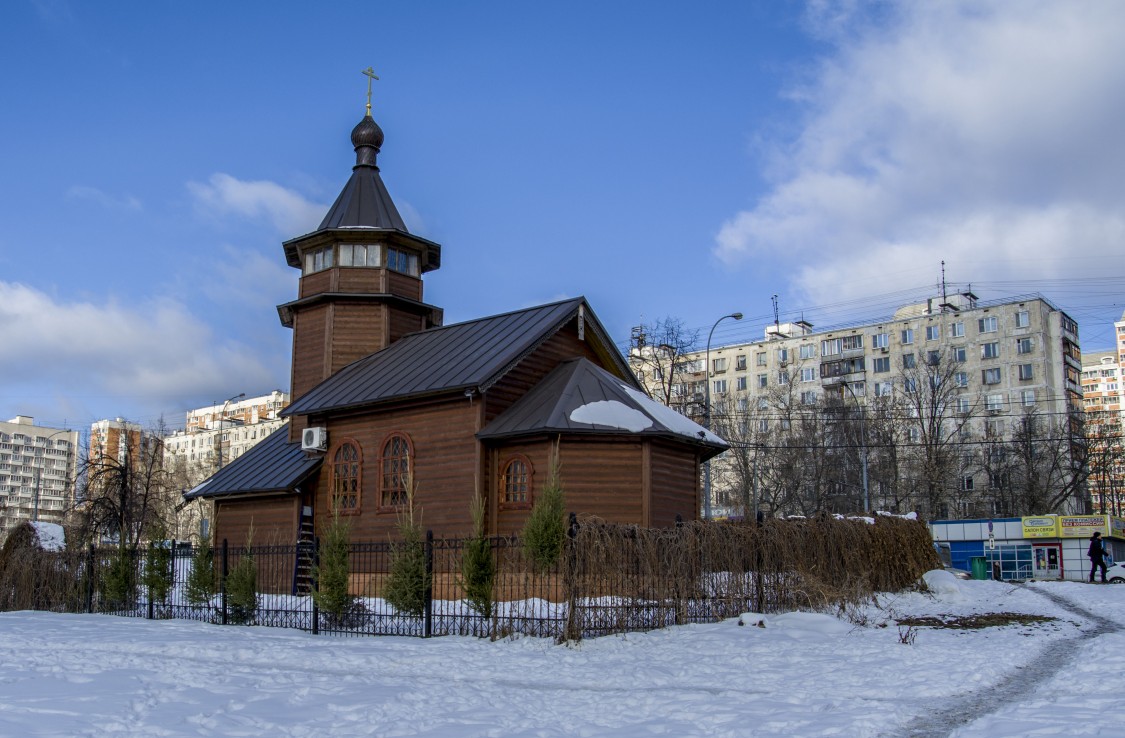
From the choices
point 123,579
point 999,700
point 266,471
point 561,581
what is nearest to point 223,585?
point 123,579

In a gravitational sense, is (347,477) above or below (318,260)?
below

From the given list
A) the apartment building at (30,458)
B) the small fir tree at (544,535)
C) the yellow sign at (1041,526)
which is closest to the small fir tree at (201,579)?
Result: the small fir tree at (544,535)

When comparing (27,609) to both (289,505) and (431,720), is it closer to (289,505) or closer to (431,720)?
(289,505)

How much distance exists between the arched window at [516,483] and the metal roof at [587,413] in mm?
716

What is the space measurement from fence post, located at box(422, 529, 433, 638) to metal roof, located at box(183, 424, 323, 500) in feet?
31.4

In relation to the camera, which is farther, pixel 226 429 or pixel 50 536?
pixel 226 429

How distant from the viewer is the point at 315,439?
2441 centimetres

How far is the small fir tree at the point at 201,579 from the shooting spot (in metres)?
18.7

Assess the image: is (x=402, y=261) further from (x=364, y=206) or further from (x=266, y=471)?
(x=266, y=471)

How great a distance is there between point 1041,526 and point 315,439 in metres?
29.1

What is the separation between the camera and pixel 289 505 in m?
24.9

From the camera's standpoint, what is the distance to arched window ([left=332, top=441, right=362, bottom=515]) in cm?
2367

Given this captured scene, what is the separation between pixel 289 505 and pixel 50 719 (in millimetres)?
16701

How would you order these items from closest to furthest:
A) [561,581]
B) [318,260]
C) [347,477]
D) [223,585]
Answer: [561,581]
[223,585]
[347,477]
[318,260]
